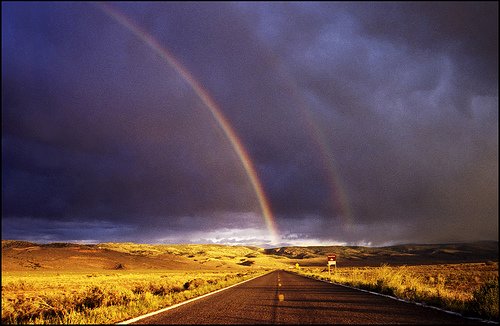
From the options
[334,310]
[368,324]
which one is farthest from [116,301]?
[368,324]

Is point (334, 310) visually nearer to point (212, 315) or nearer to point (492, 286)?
point (212, 315)

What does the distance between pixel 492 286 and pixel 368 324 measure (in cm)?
648

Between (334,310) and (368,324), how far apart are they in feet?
8.85

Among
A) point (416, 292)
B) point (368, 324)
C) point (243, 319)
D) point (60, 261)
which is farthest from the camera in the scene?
point (60, 261)

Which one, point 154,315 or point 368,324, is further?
point 154,315

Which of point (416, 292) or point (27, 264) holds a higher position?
point (416, 292)

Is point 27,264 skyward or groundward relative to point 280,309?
groundward

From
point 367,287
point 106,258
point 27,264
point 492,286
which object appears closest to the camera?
point 492,286

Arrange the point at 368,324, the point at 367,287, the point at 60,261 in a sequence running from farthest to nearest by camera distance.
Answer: the point at 60,261 → the point at 367,287 → the point at 368,324

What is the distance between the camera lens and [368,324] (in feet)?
25.7

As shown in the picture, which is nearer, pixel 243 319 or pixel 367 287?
pixel 243 319

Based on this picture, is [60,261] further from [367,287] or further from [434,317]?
[434,317]

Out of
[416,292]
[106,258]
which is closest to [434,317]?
[416,292]

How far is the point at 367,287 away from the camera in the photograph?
66.9 feet
